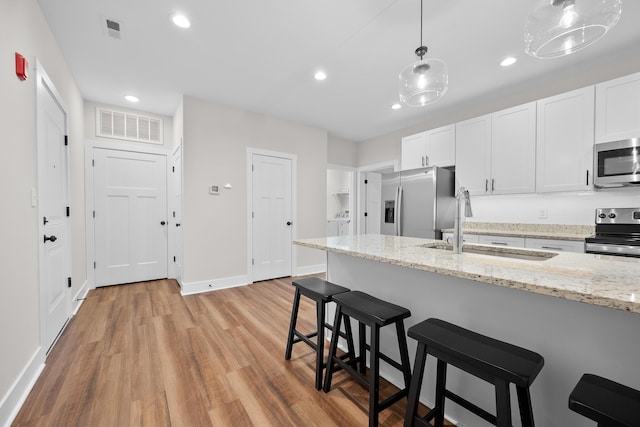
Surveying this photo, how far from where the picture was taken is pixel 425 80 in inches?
70.2

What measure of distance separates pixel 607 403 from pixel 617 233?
8.17 ft

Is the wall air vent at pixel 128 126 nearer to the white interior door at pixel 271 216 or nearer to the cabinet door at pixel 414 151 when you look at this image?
the white interior door at pixel 271 216

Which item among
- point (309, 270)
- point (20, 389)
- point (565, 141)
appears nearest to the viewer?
point (20, 389)

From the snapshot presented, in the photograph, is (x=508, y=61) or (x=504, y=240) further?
(x=504, y=240)

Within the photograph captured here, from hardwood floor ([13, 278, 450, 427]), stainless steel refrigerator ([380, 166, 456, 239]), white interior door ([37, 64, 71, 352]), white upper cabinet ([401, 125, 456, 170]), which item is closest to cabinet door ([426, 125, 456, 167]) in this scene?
white upper cabinet ([401, 125, 456, 170])

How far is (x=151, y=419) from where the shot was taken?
1412mm

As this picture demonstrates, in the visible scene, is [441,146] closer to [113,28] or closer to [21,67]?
[113,28]

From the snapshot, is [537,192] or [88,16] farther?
[537,192]

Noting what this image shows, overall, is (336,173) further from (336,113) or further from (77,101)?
(77,101)

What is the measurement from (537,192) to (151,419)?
158 inches

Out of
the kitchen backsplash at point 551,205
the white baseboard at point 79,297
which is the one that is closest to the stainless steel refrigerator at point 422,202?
the kitchen backsplash at point 551,205

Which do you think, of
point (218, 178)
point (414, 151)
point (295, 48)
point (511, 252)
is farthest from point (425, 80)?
point (218, 178)

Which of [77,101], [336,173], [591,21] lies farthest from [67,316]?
[336,173]

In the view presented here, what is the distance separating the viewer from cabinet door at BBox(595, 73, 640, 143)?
7.73ft
